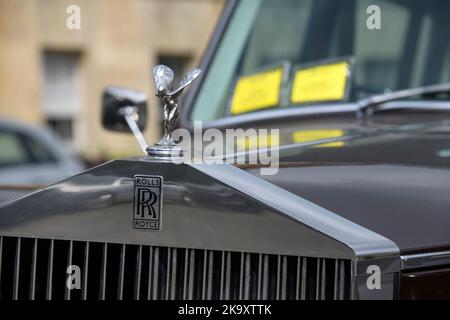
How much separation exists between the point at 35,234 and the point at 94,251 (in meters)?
0.15

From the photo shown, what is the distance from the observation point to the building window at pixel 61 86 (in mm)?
16562

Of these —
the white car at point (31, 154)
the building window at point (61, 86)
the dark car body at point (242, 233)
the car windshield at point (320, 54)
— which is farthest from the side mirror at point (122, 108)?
the building window at point (61, 86)

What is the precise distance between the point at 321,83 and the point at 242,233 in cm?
136

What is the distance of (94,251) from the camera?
241cm

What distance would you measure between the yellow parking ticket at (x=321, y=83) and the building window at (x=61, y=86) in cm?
1318

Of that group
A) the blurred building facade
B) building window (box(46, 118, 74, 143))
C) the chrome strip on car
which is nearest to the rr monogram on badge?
the chrome strip on car

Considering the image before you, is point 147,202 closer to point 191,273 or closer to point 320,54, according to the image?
point 191,273

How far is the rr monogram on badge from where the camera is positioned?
231cm

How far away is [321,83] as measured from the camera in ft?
→ 11.6

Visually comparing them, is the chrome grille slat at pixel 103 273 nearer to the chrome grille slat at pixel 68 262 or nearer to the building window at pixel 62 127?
the chrome grille slat at pixel 68 262

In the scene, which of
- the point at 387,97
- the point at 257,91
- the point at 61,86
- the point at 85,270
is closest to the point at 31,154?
the point at 257,91

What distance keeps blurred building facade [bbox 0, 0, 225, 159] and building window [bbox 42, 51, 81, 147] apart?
0.05 feet
